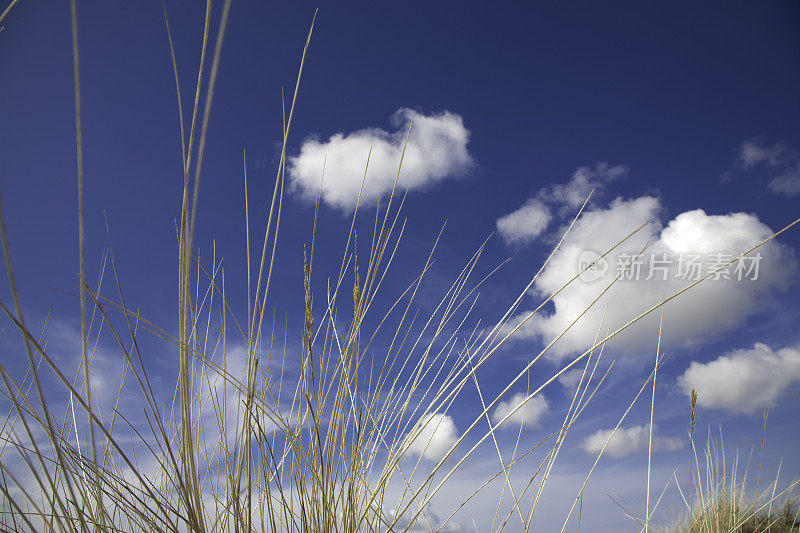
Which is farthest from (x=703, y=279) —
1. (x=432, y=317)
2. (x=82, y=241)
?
(x=82, y=241)

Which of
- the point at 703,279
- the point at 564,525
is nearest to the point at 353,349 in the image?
the point at 703,279

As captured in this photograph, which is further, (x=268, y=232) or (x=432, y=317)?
(x=432, y=317)

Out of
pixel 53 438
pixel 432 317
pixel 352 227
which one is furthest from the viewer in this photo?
pixel 432 317

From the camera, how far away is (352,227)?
1319 mm

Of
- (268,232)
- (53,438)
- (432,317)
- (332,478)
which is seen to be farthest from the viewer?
(432,317)

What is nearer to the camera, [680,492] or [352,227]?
[352,227]

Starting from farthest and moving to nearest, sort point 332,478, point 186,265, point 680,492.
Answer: point 680,492
point 332,478
point 186,265

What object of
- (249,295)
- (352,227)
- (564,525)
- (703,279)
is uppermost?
(352,227)

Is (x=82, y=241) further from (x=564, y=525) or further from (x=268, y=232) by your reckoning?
(x=564, y=525)

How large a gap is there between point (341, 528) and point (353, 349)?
40cm

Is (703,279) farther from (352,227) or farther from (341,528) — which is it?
(341,528)

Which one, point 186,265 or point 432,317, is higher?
point 432,317

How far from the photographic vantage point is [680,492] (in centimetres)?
252

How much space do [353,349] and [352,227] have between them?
33 cm
